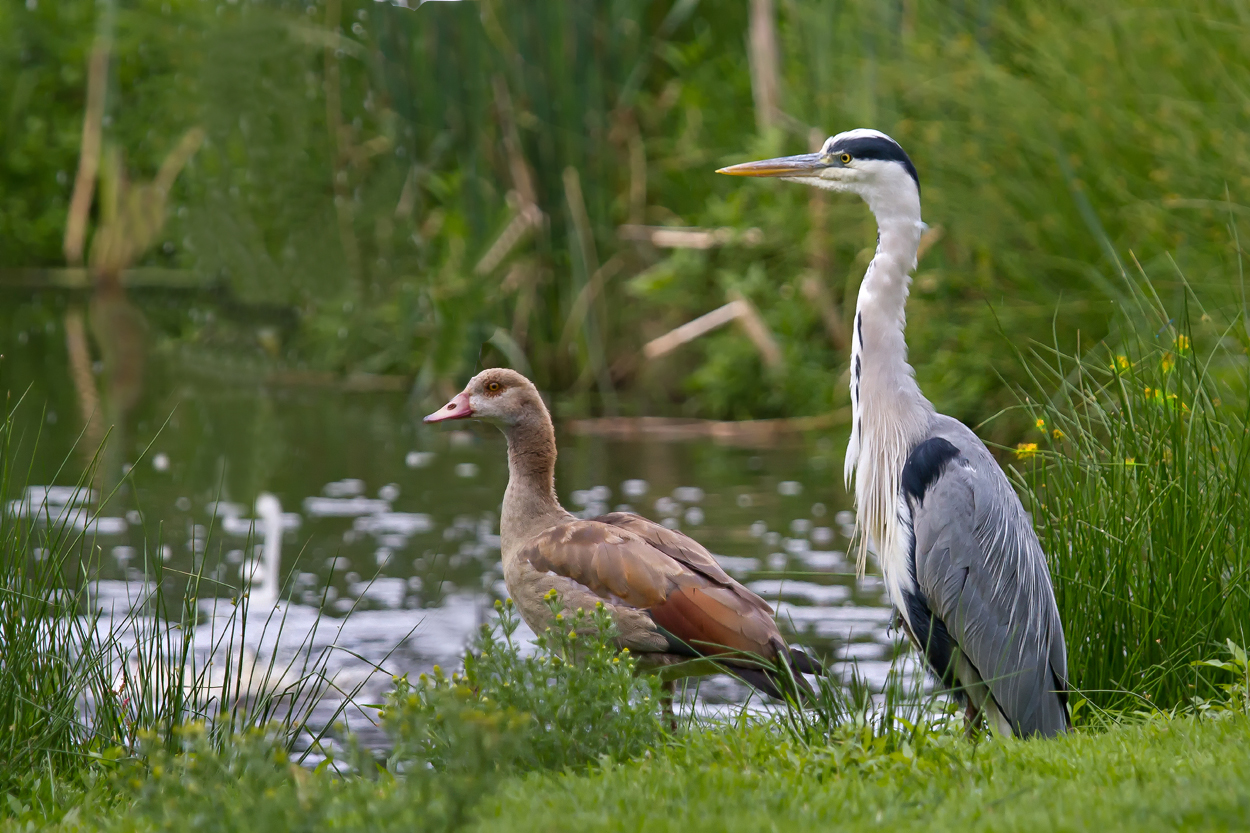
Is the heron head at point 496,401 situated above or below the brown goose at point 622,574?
above

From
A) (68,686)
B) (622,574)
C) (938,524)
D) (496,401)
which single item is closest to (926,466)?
(938,524)

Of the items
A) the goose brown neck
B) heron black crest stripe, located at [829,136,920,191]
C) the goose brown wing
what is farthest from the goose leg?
heron black crest stripe, located at [829,136,920,191]

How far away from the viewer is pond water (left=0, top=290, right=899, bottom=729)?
7.49 m

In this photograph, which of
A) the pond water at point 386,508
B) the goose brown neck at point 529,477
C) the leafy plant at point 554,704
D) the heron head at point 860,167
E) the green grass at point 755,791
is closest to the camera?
the green grass at point 755,791

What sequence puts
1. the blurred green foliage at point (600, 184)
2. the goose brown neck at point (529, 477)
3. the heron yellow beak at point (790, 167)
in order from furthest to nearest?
the blurred green foliage at point (600, 184), the goose brown neck at point (529, 477), the heron yellow beak at point (790, 167)

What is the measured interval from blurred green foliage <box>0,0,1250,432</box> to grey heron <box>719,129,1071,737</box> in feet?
17.8

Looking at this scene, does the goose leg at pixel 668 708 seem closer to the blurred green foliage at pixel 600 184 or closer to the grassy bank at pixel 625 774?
the grassy bank at pixel 625 774

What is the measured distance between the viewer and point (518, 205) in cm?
1511

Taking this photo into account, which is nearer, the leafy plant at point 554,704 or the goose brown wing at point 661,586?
the leafy plant at point 554,704

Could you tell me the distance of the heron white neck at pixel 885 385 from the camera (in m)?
4.84

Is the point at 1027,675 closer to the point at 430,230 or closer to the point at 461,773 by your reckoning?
the point at 461,773

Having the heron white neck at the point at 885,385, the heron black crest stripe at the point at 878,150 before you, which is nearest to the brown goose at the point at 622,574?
the heron white neck at the point at 885,385

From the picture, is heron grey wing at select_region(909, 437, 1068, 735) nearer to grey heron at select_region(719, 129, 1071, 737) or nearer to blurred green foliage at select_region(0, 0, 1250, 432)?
grey heron at select_region(719, 129, 1071, 737)

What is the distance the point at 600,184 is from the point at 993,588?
35.6 ft
